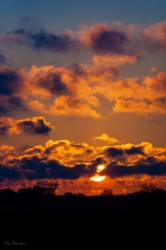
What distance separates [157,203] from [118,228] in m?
40.9

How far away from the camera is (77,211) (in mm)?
96688

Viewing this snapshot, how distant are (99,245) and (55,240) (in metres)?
7.10

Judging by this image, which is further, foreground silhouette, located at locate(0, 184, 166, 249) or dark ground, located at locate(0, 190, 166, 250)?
foreground silhouette, located at locate(0, 184, 166, 249)

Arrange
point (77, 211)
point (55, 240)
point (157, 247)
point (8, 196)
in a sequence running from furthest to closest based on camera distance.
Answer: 1. point (8, 196)
2. point (77, 211)
3. point (55, 240)
4. point (157, 247)

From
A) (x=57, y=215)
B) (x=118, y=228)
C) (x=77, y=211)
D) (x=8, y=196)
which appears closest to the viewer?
(x=118, y=228)

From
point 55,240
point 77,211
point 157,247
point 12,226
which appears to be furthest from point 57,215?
point 157,247

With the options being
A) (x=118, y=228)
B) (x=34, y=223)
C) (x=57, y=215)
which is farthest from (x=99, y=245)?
(x=57, y=215)

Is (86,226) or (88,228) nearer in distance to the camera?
(88,228)

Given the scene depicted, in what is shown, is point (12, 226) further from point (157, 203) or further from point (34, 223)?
point (157, 203)

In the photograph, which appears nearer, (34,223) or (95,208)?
(34,223)

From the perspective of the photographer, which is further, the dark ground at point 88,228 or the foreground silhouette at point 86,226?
the foreground silhouette at point 86,226

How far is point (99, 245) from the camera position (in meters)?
60.2

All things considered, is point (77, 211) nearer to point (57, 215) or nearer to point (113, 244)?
point (57, 215)

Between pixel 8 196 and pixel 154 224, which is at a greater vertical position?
pixel 8 196
